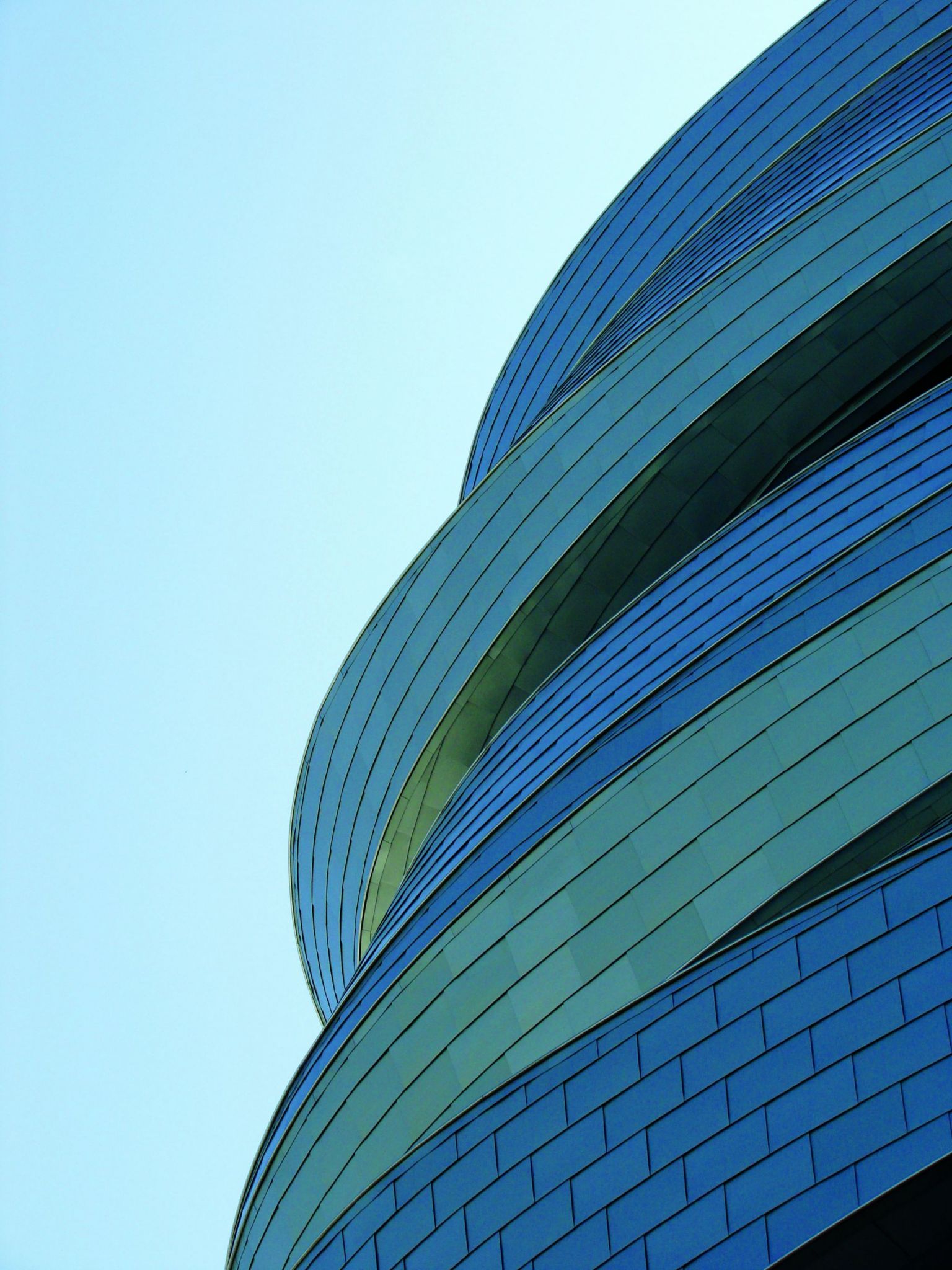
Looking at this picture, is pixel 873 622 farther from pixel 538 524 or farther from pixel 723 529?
pixel 538 524

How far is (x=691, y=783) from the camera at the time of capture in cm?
2009

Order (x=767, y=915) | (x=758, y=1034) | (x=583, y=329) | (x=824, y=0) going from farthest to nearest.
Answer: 1. (x=583, y=329)
2. (x=824, y=0)
3. (x=767, y=915)
4. (x=758, y=1034)

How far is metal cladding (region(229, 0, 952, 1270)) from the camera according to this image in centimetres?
1431

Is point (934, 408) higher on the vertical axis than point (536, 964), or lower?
higher

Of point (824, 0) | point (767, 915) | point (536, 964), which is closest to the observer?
point (767, 915)

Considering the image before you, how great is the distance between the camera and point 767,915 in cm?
1909

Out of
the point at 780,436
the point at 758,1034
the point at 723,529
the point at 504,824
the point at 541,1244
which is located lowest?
the point at 541,1244

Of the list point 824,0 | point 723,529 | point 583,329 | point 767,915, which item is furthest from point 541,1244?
point 824,0

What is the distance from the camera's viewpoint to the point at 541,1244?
600 inches

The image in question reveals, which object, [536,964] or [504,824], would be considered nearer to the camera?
[536,964]

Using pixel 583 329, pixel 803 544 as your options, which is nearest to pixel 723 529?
pixel 803 544

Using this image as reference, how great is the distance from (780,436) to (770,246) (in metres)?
3.75

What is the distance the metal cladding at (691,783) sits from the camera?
14312 mm

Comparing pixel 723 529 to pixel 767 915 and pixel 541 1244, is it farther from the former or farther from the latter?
pixel 541 1244
